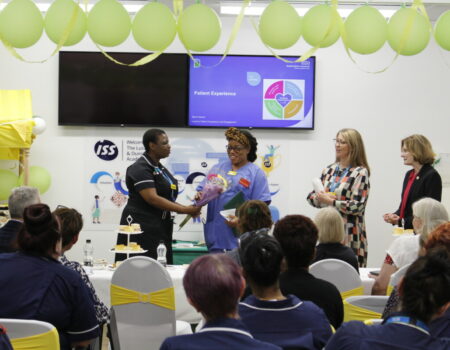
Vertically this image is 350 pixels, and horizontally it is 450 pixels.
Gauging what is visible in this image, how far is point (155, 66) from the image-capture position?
307 inches

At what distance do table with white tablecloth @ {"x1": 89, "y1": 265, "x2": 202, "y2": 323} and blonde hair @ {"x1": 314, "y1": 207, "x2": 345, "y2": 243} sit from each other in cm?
105

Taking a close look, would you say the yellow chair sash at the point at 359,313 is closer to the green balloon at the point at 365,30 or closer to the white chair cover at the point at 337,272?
the white chair cover at the point at 337,272

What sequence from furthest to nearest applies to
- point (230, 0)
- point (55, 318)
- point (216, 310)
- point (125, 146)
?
point (125, 146) → point (230, 0) → point (55, 318) → point (216, 310)

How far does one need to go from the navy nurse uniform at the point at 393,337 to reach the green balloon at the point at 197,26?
2.63 meters

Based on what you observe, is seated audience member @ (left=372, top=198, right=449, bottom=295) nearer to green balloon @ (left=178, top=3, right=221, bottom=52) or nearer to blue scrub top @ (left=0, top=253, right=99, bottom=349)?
green balloon @ (left=178, top=3, right=221, bottom=52)

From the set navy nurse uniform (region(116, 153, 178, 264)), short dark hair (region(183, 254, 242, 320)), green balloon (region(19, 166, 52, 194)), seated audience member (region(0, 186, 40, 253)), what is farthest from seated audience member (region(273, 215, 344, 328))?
green balloon (region(19, 166, 52, 194))

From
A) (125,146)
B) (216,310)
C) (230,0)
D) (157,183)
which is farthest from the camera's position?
(125,146)

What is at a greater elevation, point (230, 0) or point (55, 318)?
point (230, 0)

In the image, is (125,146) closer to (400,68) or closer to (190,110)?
(190,110)

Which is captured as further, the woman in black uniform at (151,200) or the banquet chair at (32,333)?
the woman in black uniform at (151,200)

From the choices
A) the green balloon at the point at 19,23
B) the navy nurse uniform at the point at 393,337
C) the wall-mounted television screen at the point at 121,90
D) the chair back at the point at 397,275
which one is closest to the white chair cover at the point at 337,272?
the chair back at the point at 397,275

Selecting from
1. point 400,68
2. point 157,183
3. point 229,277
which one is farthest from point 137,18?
point 400,68

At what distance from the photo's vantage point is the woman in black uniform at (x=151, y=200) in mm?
5523

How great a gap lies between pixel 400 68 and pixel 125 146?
3.33 meters
